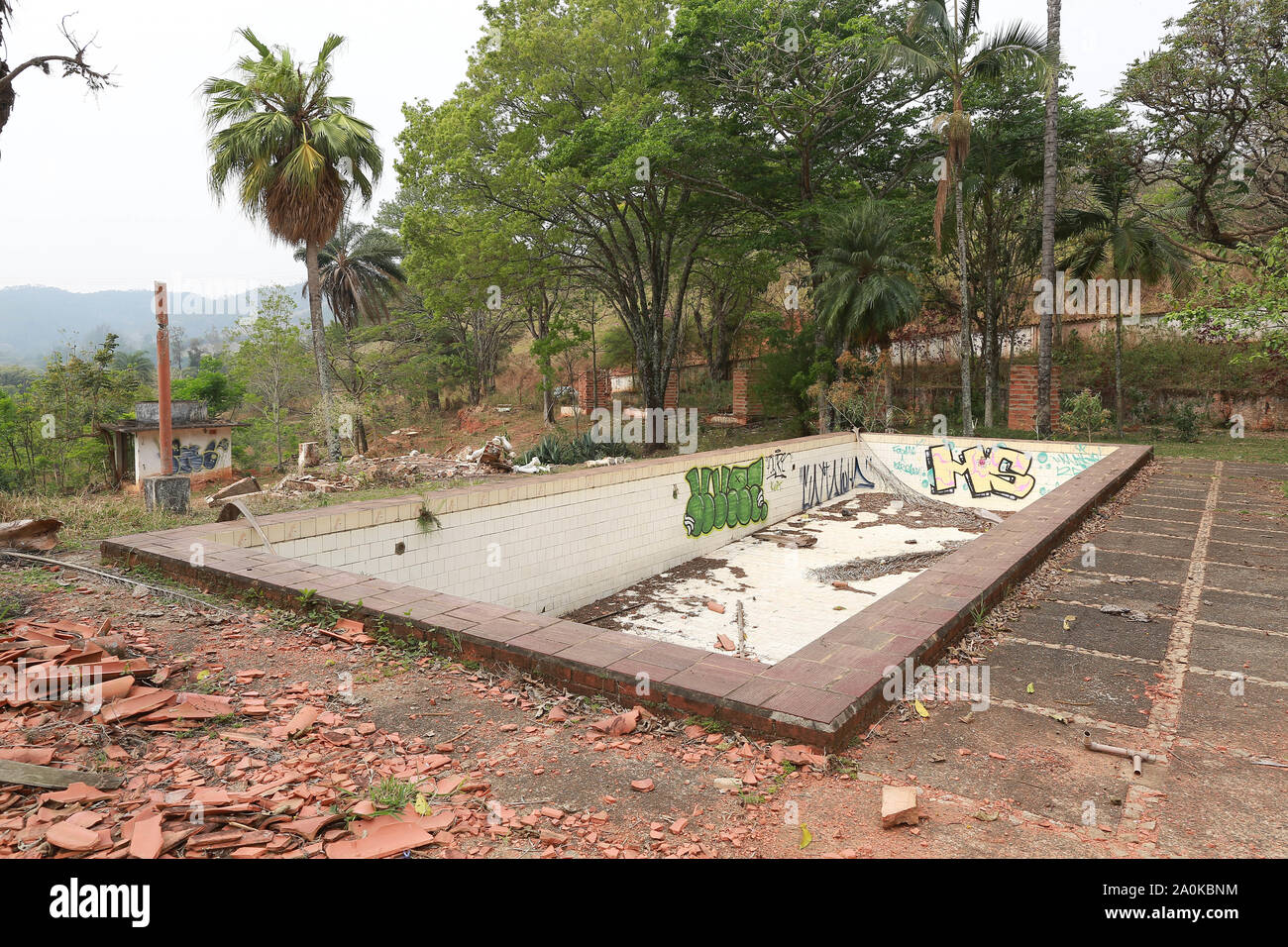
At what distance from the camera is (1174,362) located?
69.1 feet

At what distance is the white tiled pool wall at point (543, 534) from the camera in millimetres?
6621

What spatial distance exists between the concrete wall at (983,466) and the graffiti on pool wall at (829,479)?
74 centimetres

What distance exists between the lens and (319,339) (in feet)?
57.2

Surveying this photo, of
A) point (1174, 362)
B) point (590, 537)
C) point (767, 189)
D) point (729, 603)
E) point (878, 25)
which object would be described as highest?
point (878, 25)

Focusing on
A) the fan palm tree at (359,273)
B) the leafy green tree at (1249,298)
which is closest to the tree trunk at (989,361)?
the leafy green tree at (1249,298)

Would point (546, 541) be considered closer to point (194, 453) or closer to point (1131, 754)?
point (1131, 754)

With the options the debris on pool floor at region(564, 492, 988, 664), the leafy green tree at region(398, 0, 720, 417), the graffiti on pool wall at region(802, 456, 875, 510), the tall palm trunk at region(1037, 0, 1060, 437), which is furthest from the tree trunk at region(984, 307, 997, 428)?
the leafy green tree at region(398, 0, 720, 417)

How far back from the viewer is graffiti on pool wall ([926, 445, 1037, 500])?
1397 centimetres

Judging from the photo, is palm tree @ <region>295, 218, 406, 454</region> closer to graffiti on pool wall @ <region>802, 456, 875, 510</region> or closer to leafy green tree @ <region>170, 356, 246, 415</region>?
leafy green tree @ <region>170, 356, 246, 415</region>

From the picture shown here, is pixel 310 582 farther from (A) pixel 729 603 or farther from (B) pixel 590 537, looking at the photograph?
(A) pixel 729 603

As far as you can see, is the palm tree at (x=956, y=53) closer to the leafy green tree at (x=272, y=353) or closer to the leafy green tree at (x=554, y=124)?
the leafy green tree at (x=554, y=124)

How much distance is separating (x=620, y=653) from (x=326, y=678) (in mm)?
1419

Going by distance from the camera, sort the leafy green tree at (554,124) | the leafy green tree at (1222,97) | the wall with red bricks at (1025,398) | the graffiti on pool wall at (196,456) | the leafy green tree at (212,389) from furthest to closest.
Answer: the leafy green tree at (212,389) → the graffiti on pool wall at (196,456) → the wall with red bricks at (1025,398) → the leafy green tree at (554,124) → the leafy green tree at (1222,97)
